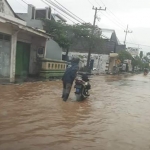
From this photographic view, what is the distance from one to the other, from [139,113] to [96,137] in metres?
3.55

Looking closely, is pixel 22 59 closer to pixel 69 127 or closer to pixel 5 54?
pixel 5 54

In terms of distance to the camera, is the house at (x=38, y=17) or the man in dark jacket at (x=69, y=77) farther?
the house at (x=38, y=17)

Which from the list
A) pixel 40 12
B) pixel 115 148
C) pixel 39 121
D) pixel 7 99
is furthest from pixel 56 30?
pixel 115 148

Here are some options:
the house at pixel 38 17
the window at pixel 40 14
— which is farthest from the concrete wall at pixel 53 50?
A: the window at pixel 40 14

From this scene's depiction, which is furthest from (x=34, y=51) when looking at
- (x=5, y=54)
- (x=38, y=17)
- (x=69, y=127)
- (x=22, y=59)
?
(x=69, y=127)

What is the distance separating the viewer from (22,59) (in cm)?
1711

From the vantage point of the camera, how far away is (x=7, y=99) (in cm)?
888

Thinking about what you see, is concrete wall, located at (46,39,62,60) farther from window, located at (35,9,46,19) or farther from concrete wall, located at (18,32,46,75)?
concrete wall, located at (18,32,46,75)

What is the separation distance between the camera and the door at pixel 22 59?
1648cm

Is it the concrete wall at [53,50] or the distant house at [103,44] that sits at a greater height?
the distant house at [103,44]

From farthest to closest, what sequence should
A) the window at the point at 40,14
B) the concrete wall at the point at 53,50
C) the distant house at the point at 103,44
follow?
1. the window at the point at 40,14
2. the distant house at the point at 103,44
3. the concrete wall at the point at 53,50

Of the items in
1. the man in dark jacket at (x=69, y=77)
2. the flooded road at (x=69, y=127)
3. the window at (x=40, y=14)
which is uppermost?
the window at (x=40, y=14)

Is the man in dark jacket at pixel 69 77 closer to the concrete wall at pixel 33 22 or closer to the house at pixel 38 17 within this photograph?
the house at pixel 38 17

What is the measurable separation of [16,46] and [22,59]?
1.41 meters
